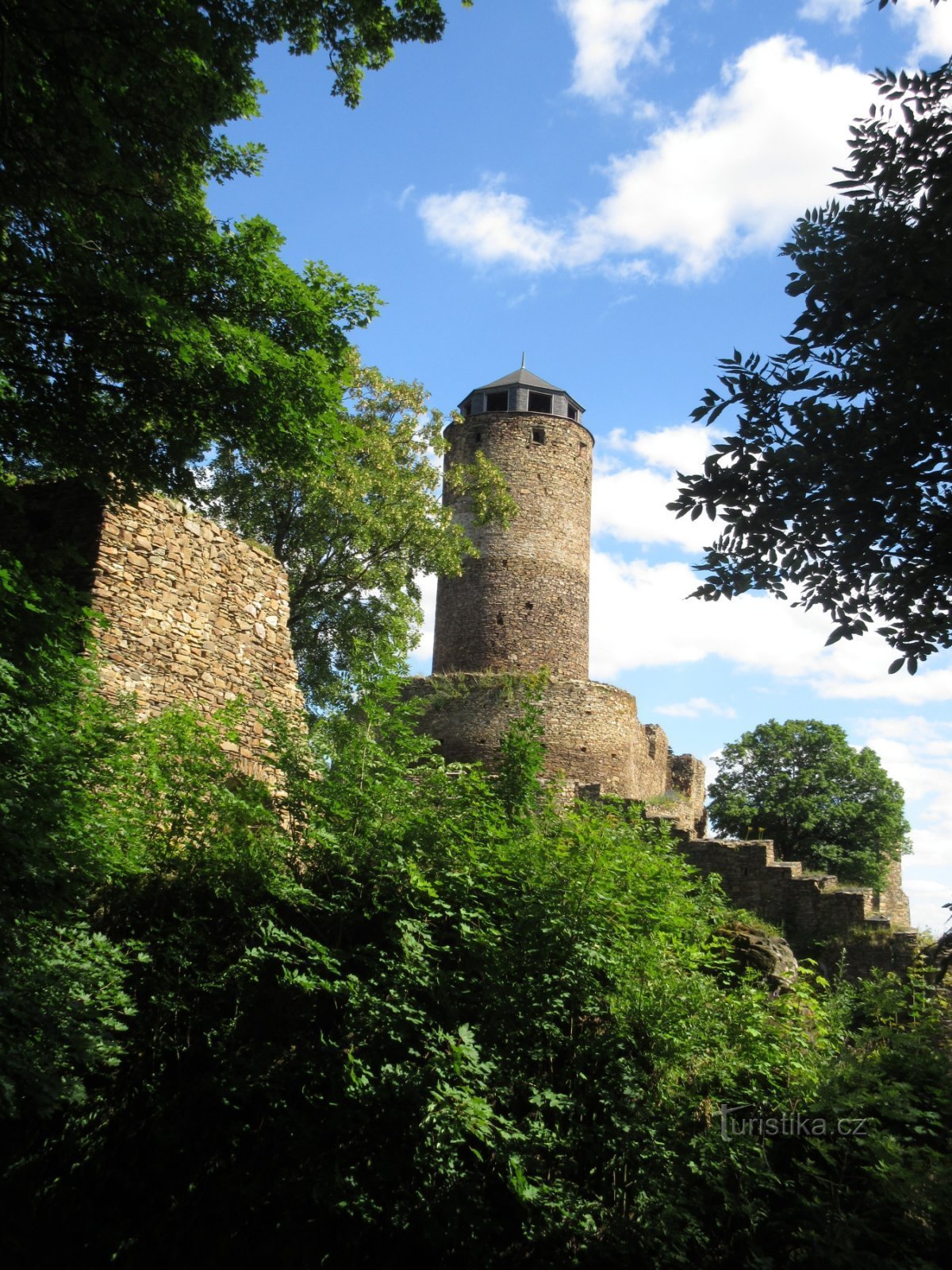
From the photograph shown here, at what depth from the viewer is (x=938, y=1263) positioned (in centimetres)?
555

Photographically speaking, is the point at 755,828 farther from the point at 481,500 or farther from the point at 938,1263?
the point at 938,1263

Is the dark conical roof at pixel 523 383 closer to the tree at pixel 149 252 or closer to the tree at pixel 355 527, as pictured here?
the tree at pixel 355 527

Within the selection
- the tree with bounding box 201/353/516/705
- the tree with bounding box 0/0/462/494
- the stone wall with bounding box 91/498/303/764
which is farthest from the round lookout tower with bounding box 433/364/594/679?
the tree with bounding box 0/0/462/494

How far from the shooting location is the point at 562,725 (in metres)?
21.9

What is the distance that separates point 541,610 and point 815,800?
852 centimetres

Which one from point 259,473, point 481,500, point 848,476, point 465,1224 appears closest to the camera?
point 848,476

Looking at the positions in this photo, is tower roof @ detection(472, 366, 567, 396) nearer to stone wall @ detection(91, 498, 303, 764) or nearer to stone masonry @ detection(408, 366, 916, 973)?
stone masonry @ detection(408, 366, 916, 973)

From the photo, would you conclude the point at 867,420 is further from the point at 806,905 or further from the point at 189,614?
the point at 806,905

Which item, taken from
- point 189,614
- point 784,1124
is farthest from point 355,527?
A: point 784,1124

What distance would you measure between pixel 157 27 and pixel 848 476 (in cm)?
555

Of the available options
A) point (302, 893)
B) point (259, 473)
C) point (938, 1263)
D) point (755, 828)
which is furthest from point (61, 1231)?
point (755, 828)

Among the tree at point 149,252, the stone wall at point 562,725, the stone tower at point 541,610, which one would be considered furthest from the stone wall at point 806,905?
the tree at point 149,252

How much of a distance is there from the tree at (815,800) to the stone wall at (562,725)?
4.14m

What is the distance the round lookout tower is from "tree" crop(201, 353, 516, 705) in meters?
5.52
